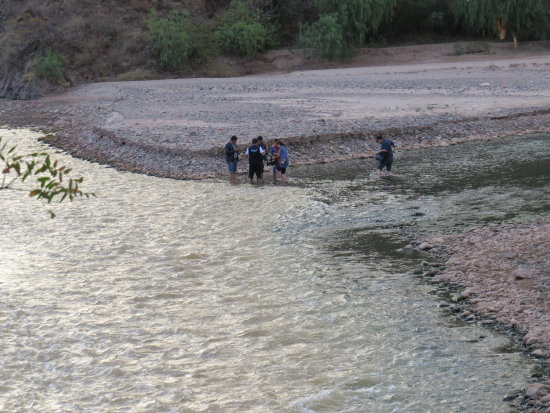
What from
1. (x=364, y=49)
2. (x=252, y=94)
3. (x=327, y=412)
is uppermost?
(x=364, y=49)

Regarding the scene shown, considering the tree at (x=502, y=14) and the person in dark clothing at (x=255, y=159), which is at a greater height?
the tree at (x=502, y=14)

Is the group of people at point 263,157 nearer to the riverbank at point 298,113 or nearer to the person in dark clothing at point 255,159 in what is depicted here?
the person in dark clothing at point 255,159

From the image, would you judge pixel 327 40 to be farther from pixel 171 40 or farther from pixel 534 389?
pixel 534 389

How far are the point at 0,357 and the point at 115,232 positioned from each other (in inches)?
269

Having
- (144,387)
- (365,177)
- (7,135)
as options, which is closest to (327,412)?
(144,387)

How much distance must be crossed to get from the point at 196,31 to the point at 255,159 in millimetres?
37587

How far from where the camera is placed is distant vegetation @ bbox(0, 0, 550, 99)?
172 feet

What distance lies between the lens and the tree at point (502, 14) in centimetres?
5072

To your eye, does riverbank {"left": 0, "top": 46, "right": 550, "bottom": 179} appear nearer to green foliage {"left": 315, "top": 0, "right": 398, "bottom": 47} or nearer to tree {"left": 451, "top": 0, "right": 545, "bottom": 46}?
tree {"left": 451, "top": 0, "right": 545, "bottom": 46}

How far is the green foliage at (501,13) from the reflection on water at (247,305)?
34456mm

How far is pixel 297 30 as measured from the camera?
206 feet

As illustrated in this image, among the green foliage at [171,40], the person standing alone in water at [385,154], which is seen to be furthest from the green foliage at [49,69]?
the person standing alone in water at [385,154]

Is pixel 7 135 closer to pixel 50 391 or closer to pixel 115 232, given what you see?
pixel 115 232

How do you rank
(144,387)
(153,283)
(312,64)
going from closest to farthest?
(144,387) → (153,283) → (312,64)
